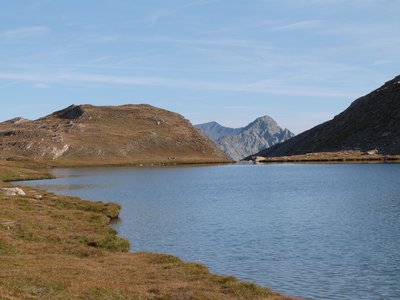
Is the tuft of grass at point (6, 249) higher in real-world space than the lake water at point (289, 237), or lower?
higher

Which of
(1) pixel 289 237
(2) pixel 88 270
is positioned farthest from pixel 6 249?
(1) pixel 289 237

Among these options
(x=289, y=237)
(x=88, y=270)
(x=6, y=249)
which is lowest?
(x=289, y=237)

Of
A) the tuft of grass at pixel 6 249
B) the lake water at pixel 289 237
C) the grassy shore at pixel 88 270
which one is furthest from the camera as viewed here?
the tuft of grass at pixel 6 249

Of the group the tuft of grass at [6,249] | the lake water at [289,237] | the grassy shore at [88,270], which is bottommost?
the lake water at [289,237]

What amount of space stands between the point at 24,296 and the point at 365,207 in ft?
213

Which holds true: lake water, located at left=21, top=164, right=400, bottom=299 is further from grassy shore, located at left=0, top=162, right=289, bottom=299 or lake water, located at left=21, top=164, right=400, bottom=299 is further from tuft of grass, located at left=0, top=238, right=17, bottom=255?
tuft of grass, located at left=0, top=238, right=17, bottom=255

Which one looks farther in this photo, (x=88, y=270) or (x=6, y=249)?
(x=6, y=249)

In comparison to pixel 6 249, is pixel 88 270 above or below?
below

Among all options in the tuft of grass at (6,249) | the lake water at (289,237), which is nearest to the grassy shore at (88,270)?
the tuft of grass at (6,249)

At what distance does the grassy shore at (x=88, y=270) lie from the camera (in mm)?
28905

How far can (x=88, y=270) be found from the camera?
34469 mm

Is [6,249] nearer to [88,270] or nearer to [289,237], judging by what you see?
[88,270]

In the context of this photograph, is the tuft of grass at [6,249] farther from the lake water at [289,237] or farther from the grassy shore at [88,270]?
the lake water at [289,237]

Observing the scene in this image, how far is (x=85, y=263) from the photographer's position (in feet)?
122
